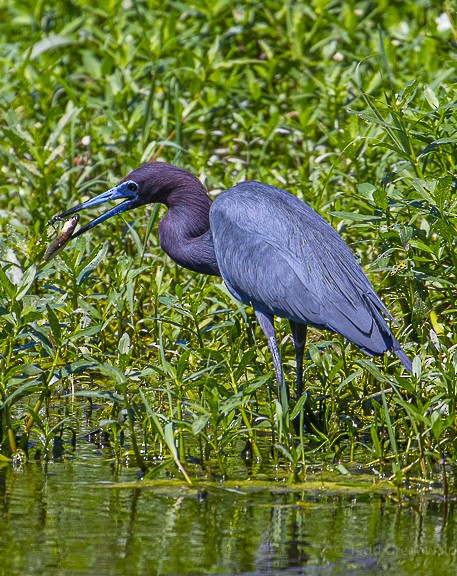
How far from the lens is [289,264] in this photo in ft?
15.7

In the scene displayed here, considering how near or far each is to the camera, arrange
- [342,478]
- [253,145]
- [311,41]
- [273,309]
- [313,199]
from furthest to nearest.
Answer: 1. [311,41]
2. [253,145]
3. [313,199]
4. [273,309]
5. [342,478]

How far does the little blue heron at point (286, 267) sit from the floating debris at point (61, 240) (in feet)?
0.16

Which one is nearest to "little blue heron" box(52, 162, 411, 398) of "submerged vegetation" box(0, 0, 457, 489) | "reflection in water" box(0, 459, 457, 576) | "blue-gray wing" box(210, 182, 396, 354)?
"blue-gray wing" box(210, 182, 396, 354)

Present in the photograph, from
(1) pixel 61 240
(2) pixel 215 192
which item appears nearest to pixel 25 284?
(1) pixel 61 240

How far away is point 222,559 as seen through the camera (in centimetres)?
335

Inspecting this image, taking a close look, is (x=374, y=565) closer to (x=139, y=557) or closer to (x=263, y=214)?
(x=139, y=557)

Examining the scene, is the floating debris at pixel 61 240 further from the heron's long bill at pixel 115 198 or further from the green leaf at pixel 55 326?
the green leaf at pixel 55 326

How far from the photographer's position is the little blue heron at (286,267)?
4.58m

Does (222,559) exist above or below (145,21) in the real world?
below

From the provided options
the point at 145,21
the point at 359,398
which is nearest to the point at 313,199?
the point at 359,398

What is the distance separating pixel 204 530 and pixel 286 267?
1.51 metres

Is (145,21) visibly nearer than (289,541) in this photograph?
No

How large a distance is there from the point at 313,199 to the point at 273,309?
50.6 inches

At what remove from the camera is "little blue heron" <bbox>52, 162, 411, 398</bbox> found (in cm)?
458
